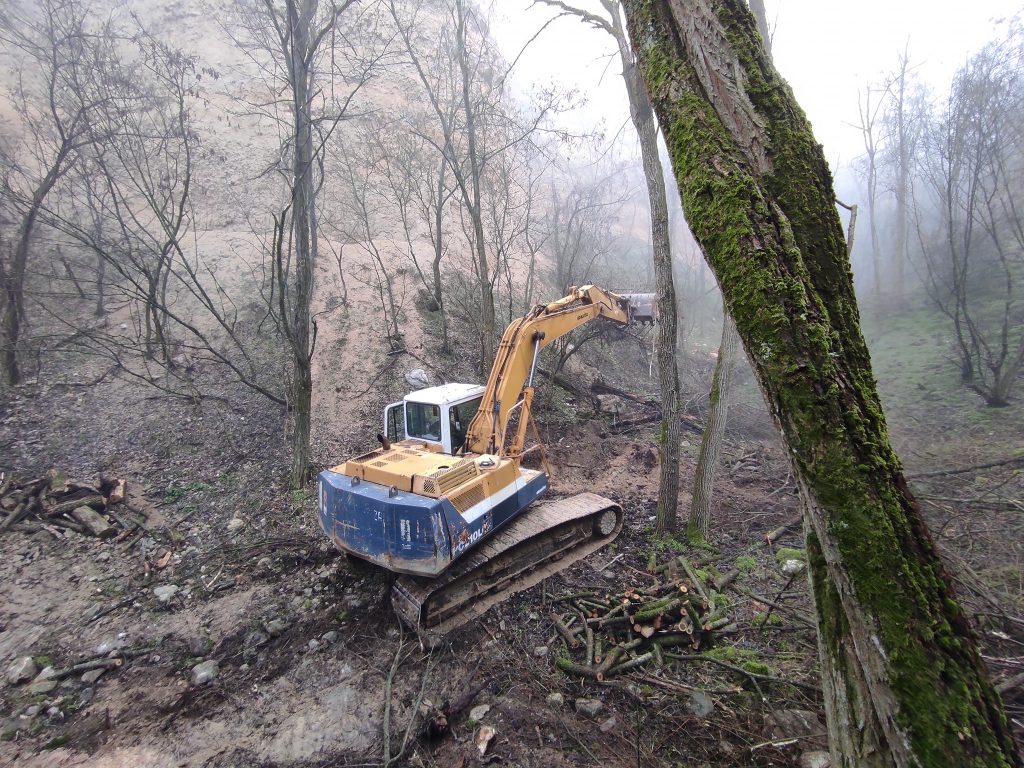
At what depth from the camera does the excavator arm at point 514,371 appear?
6430 mm

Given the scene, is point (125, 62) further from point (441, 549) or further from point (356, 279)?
point (441, 549)

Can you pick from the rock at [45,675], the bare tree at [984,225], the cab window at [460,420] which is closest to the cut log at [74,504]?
the rock at [45,675]

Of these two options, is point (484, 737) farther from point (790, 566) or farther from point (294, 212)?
point (294, 212)

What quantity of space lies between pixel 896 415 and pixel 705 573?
886cm

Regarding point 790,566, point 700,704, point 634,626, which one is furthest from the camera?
point 790,566

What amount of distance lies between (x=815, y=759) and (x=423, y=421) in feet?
16.8

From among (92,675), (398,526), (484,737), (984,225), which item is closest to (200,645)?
(92,675)

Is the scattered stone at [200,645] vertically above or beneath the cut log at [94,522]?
beneath

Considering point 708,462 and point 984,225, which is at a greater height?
point 984,225

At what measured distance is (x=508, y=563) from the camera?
223 inches

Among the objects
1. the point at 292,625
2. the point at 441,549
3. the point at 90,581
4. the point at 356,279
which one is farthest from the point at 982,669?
the point at 356,279

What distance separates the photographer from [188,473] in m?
8.37

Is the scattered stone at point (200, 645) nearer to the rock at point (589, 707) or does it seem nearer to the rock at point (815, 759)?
the rock at point (589, 707)

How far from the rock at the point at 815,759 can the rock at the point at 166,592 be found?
6.39 m
